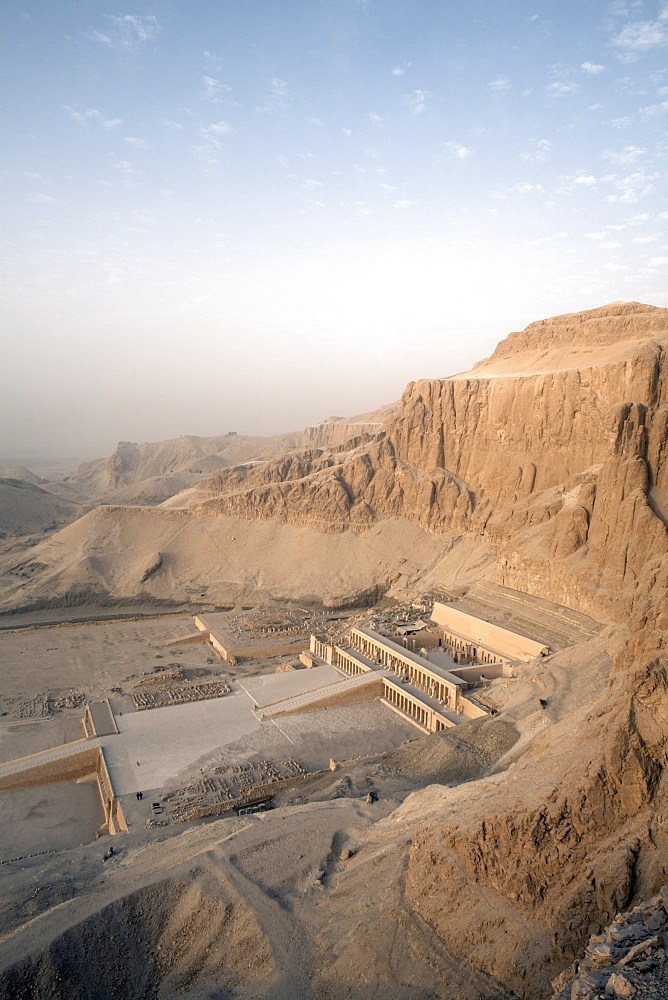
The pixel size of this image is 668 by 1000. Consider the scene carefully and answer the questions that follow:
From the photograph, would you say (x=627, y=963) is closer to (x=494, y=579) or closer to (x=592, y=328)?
(x=494, y=579)

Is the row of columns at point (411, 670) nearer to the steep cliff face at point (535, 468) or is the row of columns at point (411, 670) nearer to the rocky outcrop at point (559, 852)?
the steep cliff face at point (535, 468)

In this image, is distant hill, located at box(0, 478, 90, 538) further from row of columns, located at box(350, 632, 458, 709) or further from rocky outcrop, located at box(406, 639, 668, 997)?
rocky outcrop, located at box(406, 639, 668, 997)

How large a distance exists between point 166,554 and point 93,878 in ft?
149

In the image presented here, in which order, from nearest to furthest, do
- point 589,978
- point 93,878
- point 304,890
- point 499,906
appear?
1. point 589,978
2. point 499,906
3. point 304,890
4. point 93,878

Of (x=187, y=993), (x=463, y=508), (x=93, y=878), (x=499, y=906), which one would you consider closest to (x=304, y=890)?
(x=187, y=993)

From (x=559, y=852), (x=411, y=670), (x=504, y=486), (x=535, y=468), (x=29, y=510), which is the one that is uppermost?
(x=535, y=468)

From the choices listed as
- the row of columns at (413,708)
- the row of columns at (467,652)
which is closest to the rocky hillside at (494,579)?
the row of columns at (413,708)

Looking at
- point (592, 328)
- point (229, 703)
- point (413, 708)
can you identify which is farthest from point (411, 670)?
point (592, 328)

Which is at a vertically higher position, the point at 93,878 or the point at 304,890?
the point at 304,890

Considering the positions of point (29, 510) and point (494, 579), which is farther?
point (29, 510)

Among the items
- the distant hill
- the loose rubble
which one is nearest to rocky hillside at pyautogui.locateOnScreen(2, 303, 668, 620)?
the distant hill

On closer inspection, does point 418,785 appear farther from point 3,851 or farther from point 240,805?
point 3,851

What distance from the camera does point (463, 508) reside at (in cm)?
5878

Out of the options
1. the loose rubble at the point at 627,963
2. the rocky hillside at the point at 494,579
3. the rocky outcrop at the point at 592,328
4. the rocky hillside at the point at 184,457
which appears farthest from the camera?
the rocky hillside at the point at 184,457
